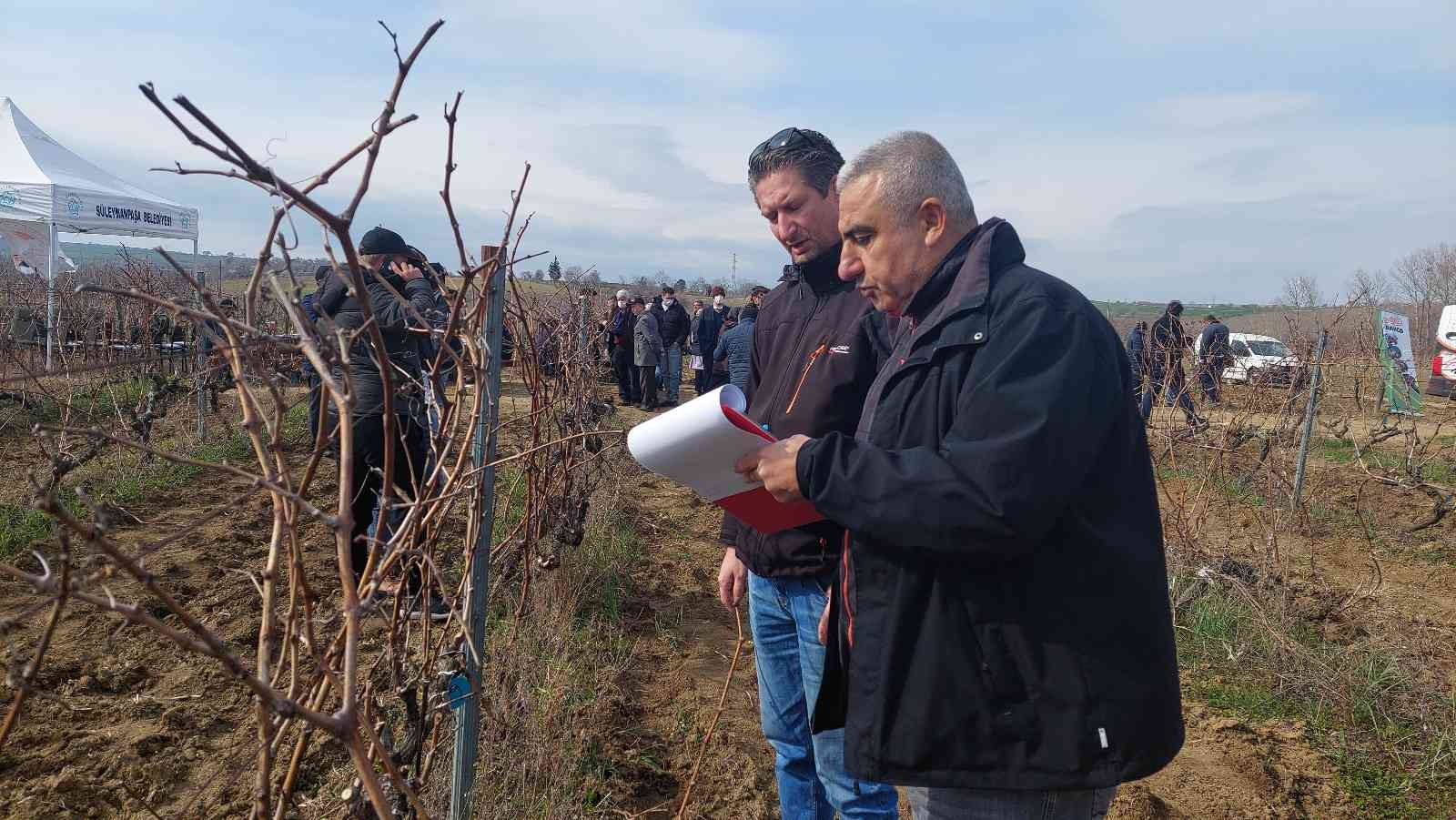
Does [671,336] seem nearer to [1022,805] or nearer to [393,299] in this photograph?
[393,299]

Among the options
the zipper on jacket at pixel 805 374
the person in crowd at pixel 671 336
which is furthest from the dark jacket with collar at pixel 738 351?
the person in crowd at pixel 671 336

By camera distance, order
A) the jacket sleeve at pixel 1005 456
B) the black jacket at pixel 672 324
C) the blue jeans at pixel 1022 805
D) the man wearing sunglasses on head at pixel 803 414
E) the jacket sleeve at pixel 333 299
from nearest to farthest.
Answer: the jacket sleeve at pixel 1005 456 < the blue jeans at pixel 1022 805 < the man wearing sunglasses on head at pixel 803 414 < the jacket sleeve at pixel 333 299 < the black jacket at pixel 672 324

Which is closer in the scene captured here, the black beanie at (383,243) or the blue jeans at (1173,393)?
the black beanie at (383,243)

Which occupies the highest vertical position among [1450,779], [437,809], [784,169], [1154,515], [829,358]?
[784,169]

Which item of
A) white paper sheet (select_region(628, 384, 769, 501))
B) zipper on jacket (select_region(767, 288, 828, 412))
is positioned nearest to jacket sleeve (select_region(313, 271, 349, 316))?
zipper on jacket (select_region(767, 288, 828, 412))

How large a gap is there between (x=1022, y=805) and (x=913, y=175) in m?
0.98

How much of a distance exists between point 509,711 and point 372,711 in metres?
1.12

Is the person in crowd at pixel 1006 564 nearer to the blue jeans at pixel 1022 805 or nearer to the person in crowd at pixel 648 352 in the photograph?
the blue jeans at pixel 1022 805

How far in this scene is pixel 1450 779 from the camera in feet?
10.4

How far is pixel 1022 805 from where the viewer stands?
1.32 m

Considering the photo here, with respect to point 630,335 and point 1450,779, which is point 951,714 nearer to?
point 1450,779

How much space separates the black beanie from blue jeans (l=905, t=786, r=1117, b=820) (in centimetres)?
304

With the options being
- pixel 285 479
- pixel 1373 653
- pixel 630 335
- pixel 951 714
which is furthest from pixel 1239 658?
pixel 630 335

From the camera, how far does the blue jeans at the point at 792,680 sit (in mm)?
1987
